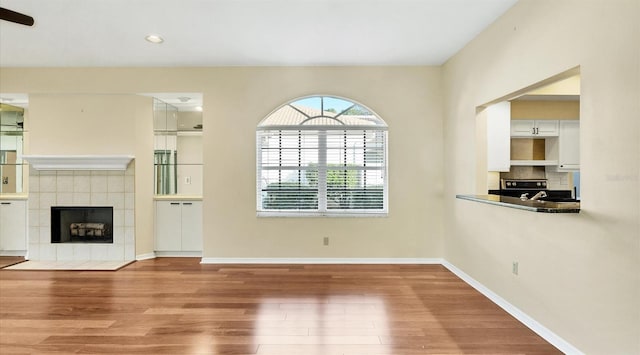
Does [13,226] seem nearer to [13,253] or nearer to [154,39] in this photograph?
[13,253]

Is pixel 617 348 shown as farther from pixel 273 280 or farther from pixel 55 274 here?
pixel 55 274

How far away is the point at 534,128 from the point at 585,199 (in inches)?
134

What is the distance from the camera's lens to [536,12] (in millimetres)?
2625

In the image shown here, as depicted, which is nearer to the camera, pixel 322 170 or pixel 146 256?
pixel 322 170

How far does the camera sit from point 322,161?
A: 15.6ft

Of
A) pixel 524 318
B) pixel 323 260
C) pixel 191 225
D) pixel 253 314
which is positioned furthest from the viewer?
pixel 191 225

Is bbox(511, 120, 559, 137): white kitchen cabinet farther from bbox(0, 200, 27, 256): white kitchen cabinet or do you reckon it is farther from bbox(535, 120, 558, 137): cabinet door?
bbox(0, 200, 27, 256): white kitchen cabinet

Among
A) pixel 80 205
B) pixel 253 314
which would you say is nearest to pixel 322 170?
pixel 253 314

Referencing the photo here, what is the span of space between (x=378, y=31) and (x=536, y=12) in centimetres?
141

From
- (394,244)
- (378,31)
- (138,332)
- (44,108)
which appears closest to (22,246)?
(44,108)

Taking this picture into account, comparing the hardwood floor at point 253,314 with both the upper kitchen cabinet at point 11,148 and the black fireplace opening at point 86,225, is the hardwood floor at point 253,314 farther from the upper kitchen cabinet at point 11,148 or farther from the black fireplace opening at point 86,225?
the upper kitchen cabinet at point 11,148

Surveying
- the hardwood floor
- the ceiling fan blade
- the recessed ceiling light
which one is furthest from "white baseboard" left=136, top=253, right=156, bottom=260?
the ceiling fan blade

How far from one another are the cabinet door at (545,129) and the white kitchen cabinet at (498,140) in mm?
1126

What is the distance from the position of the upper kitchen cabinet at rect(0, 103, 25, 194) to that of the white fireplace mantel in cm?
144
